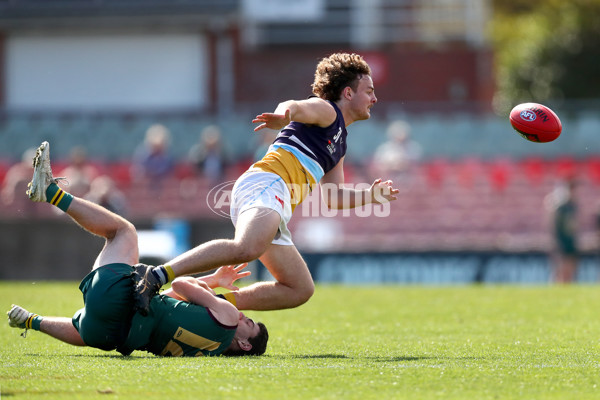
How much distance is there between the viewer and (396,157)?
61.2ft

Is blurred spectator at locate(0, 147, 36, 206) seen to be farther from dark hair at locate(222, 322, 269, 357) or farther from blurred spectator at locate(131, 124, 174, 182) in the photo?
dark hair at locate(222, 322, 269, 357)

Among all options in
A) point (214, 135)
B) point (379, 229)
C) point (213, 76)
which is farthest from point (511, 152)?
point (213, 76)

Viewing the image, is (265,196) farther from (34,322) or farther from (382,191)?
(34,322)

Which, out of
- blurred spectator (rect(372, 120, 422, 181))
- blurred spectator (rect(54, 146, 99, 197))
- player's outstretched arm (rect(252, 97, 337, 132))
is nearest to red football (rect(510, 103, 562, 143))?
player's outstretched arm (rect(252, 97, 337, 132))

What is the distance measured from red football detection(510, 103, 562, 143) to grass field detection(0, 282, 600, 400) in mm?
1682

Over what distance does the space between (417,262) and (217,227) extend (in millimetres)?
3399

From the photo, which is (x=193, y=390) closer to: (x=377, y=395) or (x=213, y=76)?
(x=377, y=395)

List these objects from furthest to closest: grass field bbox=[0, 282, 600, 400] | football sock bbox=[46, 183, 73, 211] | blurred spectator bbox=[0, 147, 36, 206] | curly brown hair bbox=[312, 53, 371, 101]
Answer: blurred spectator bbox=[0, 147, 36, 206], curly brown hair bbox=[312, 53, 371, 101], football sock bbox=[46, 183, 73, 211], grass field bbox=[0, 282, 600, 400]

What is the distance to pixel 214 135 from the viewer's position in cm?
1827

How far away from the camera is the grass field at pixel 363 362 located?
5.35 m

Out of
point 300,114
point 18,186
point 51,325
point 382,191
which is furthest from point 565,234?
point 51,325

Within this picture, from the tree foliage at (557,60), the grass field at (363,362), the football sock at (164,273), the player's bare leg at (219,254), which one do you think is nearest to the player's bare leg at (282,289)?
the grass field at (363,362)

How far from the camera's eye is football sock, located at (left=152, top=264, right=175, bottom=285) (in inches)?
257

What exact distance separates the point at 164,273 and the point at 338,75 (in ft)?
7.00
